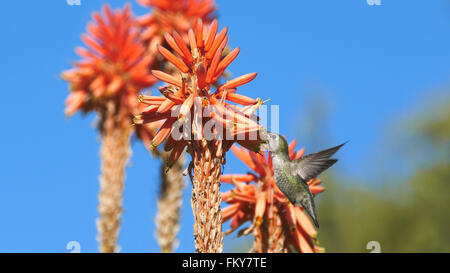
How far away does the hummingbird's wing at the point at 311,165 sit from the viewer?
620 centimetres

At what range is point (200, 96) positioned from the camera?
15.9 ft

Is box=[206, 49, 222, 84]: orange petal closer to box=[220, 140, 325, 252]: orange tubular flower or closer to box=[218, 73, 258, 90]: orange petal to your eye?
box=[218, 73, 258, 90]: orange petal

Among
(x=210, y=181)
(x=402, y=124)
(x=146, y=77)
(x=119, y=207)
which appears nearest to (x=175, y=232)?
(x=119, y=207)

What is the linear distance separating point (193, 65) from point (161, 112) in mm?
478

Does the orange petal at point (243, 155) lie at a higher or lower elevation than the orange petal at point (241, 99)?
higher

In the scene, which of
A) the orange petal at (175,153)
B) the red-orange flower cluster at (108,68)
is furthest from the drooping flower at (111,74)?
the orange petal at (175,153)

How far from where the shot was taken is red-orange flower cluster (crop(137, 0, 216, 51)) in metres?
10.9

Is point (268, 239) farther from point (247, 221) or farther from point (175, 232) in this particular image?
point (175, 232)

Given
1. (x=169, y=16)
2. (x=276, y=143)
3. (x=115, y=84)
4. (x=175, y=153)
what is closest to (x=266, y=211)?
(x=276, y=143)

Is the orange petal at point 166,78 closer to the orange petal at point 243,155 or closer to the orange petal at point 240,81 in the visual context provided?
the orange petal at point 240,81

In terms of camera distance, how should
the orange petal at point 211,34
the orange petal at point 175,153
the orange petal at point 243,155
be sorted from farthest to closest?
the orange petal at point 243,155
the orange petal at point 175,153
the orange petal at point 211,34

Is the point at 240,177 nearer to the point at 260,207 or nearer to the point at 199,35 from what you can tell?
the point at 260,207

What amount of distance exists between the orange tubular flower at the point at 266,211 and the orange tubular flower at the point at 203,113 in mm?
1541

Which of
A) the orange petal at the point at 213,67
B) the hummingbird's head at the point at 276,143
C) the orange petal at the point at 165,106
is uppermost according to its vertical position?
the orange petal at the point at 213,67
